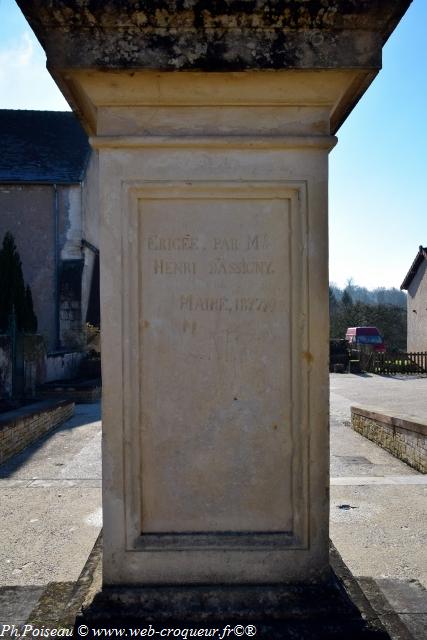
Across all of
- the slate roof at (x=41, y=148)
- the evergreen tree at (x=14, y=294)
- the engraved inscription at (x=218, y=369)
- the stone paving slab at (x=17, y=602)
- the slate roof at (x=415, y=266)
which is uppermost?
the slate roof at (x=41, y=148)

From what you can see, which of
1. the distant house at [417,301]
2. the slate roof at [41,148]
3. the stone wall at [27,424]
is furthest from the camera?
the distant house at [417,301]

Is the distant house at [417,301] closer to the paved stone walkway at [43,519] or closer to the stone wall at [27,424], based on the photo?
the stone wall at [27,424]

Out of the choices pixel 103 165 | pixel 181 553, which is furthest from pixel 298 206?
pixel 181 553

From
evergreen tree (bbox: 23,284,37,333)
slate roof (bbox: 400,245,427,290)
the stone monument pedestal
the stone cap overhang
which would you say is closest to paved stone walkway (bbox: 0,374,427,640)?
the stone monument pedestal

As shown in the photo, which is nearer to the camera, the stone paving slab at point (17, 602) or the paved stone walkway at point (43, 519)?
the stone paving slab at point (17, 602)

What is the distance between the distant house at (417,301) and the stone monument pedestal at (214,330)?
28022 mm

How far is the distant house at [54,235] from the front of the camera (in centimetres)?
1745

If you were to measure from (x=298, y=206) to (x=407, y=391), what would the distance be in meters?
13.8

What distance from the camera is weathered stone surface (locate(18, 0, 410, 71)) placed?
186cm

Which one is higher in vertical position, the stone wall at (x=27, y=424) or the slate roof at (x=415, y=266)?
the slate roof at (x=415, y=266)

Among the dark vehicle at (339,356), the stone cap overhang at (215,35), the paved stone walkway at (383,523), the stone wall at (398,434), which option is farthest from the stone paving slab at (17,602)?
the dark vehicle at (339,356)

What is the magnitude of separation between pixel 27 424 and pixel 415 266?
26.6m

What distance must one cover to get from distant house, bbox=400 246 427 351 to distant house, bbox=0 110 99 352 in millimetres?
18930

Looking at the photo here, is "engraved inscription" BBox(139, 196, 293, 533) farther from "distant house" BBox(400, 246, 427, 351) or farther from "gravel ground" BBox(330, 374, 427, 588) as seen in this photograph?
"distant house" BBox(400, 246, 427, 351)
